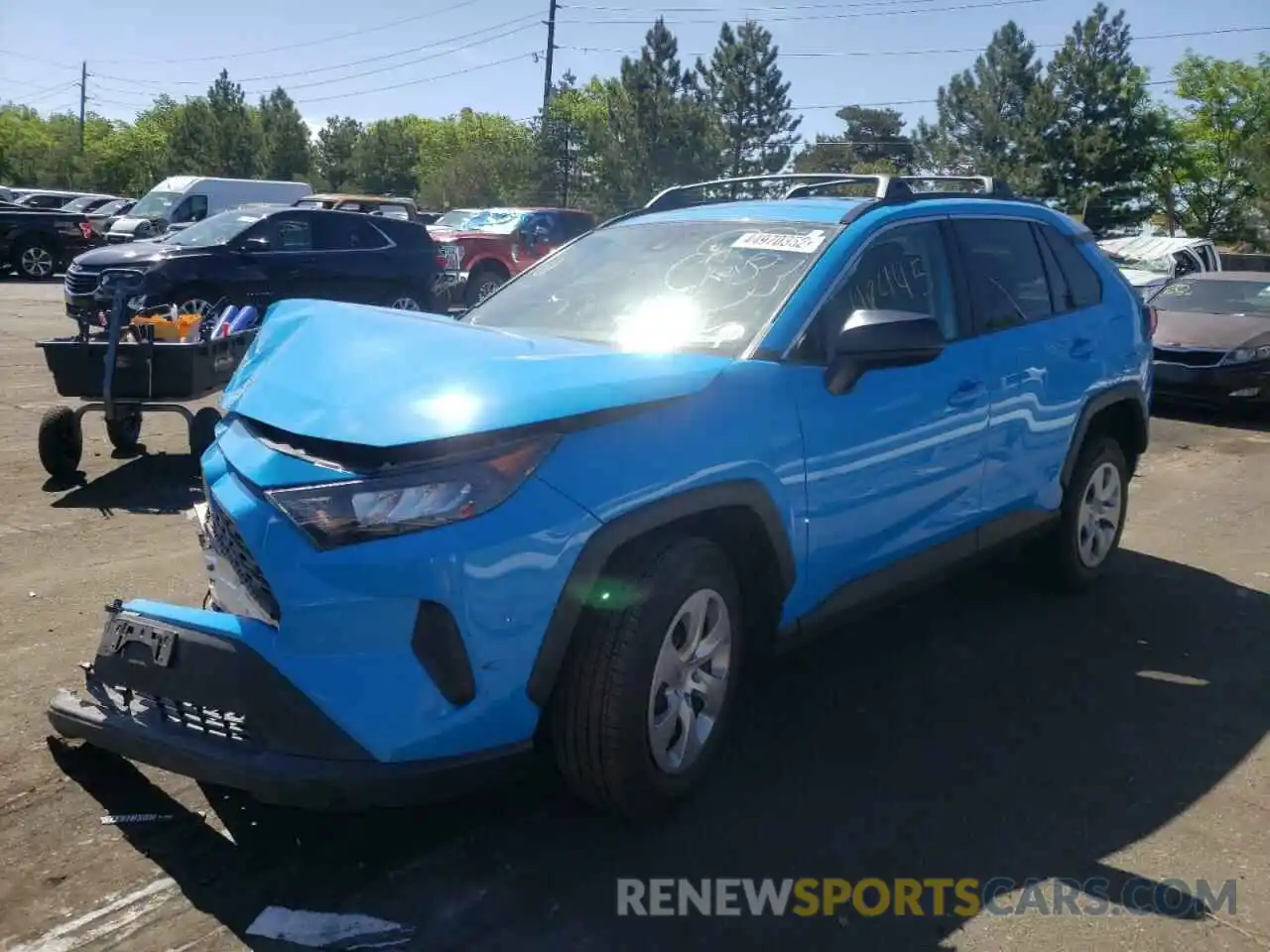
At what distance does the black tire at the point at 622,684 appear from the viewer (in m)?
2.99

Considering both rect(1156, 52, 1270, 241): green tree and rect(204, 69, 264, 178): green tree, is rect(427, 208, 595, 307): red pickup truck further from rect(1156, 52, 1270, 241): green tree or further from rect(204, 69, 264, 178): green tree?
rect(204, 69, 264, 178): green tree

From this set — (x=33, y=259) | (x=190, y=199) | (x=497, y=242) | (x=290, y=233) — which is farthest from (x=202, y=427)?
(x=190, y=199)

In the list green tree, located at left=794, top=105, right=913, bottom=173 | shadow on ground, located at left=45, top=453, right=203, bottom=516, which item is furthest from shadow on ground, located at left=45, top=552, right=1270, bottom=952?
green tree, located at left=794, top=105, right=913, bottom=173

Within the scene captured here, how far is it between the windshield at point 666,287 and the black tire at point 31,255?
22.8 m

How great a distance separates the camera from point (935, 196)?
4707 mm

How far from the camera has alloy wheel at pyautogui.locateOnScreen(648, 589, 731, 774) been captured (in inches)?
126

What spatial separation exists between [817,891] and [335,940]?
48.2 inches

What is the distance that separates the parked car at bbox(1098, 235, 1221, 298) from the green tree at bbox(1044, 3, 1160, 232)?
98.2ft

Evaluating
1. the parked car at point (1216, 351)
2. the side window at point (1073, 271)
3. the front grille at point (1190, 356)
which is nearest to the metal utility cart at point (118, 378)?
the side window at point (1073, 271)

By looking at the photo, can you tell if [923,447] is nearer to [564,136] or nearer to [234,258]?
[234,258]

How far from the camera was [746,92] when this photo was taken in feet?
189

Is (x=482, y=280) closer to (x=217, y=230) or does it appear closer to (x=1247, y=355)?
(x=217, y=230)

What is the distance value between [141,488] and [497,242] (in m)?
13.2

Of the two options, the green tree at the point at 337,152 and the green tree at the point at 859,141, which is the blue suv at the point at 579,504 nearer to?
the green tree at the point at 859,141
